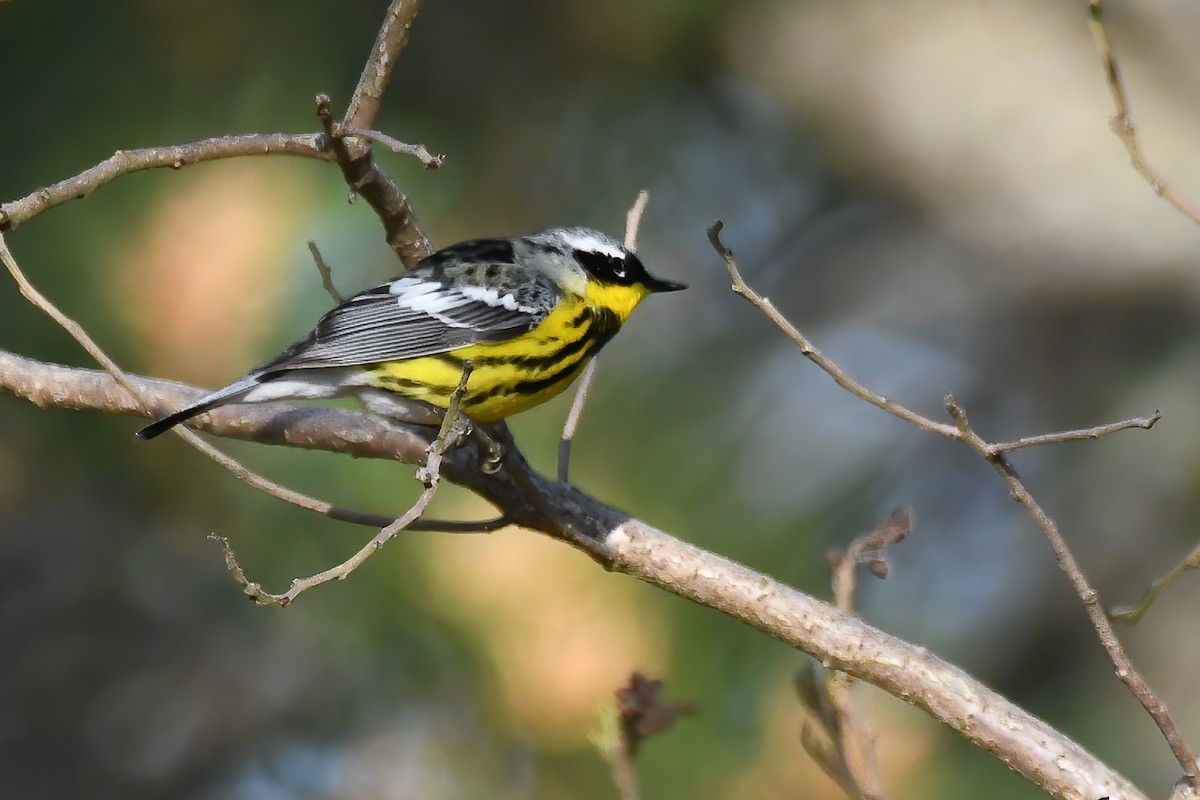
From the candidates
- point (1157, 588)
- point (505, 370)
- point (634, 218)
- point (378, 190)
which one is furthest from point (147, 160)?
point (1157, 588)

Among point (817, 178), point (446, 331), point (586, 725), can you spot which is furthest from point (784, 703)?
point (817, 178)

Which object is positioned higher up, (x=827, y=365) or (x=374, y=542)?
(x=827, y=365)

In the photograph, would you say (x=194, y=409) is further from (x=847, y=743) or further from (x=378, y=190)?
(x=847, y=743)

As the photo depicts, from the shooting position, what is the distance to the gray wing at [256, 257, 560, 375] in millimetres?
1759

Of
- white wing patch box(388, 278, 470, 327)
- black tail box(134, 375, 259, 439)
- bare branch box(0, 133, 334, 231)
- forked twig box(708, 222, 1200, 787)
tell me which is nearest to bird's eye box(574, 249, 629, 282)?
white wing patch box(388, 278, 470, 327)

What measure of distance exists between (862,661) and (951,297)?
2093mm

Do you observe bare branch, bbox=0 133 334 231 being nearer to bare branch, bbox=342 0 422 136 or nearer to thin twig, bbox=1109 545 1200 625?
bare branch, bbox=342 0 422 136

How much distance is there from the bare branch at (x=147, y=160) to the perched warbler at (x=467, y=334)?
1.19ft

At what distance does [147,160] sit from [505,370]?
625 mm

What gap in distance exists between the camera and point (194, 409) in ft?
4.98

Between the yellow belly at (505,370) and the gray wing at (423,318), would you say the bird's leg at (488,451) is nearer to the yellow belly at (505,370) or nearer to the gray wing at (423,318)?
the yellow belly at (505,370)

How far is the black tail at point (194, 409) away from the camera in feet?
4.93

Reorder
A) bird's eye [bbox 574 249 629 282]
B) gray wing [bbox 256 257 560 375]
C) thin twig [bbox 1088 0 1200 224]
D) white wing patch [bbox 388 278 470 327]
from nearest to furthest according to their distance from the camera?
thin twig [bbox 1088 0 1200 224], gray wing [bbox 256 257 560 375], white wing patch [bbox 388 278 470 327], bird's eye [bbox 574 249 629 282]

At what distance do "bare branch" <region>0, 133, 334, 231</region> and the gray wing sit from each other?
1.42 feet
